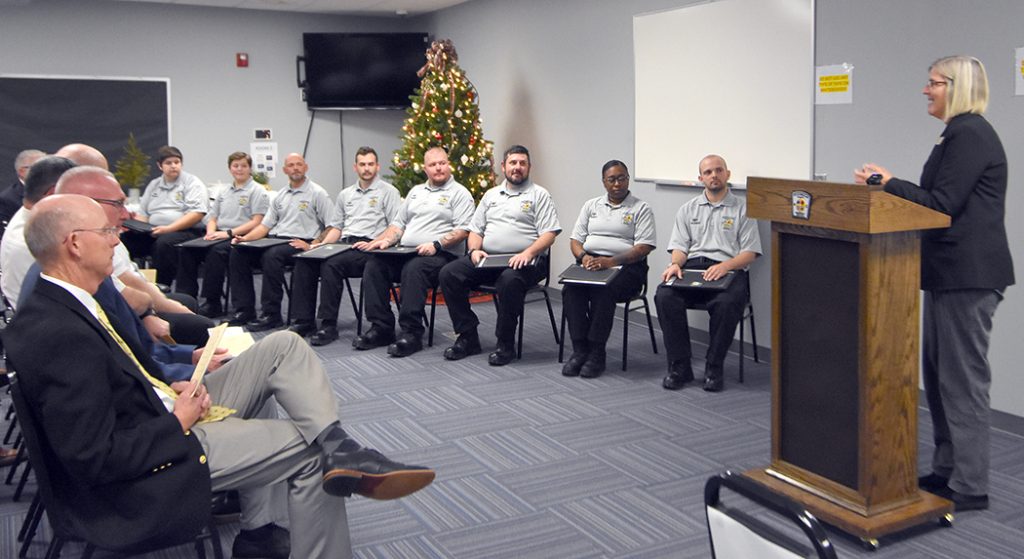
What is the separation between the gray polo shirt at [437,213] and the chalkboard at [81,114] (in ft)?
13.0

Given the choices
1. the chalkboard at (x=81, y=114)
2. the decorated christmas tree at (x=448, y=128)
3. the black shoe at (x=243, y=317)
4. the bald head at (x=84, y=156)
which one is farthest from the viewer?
the chalkboard at (x=81, y=114)

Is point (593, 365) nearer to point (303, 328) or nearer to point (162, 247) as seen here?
point (303, 328)

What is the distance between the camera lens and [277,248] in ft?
22.7

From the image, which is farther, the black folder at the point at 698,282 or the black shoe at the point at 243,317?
the black shoe at the point at 243,317

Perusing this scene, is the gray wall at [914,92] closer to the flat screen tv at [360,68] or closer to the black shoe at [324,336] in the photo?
the black shoe at [324,336]

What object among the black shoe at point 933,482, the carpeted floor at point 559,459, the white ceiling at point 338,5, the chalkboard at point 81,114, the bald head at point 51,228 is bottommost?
the carpeted floor at point 559,459

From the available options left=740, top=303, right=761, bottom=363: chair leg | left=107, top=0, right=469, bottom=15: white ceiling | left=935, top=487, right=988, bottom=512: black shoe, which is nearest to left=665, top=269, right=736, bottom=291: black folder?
left=740, top=303, right=761, bottom=363: chair leg

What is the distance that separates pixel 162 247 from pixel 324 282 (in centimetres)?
193

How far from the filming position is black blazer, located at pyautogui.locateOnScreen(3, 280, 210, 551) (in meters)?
2.21

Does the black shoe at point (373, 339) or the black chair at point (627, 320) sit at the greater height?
the black chair at point (627, 320)

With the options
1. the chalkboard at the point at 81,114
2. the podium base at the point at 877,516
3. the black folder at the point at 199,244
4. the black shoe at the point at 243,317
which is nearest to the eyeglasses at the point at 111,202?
the podium base at the point at 877,516

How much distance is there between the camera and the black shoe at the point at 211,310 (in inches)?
290

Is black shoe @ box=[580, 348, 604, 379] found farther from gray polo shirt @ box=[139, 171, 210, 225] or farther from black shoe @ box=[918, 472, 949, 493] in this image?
gray polo shirt @ box=[139, 171, 210, 225]

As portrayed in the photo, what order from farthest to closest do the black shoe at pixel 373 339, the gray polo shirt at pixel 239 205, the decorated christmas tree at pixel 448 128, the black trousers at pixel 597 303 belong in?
the decorated christmas tree at pixel 448 128 → the gray polo shirt at pixel 239 205 → the black shoe at pixel 373 339 → the black trousers at pixel 597 303
